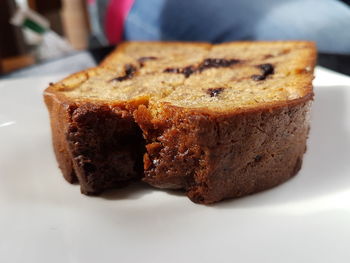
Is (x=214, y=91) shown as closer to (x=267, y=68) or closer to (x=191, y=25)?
(x=267, y=68)

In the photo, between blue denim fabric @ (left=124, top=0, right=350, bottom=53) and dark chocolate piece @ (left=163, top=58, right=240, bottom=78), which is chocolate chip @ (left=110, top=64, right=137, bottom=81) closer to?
dark chocolate piece @ (left=163, top=58, right=240, bottom=78)

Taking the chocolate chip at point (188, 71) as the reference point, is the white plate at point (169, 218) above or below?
below

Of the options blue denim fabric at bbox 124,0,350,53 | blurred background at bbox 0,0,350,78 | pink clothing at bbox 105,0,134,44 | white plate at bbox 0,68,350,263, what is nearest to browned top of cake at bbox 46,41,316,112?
white plate at bbox 0,68,350,263

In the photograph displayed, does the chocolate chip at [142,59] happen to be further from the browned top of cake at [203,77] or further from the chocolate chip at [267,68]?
the chocolate chip at [267,68]

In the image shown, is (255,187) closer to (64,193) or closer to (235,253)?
(235,253)

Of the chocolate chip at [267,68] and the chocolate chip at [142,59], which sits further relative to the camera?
the chocolate chip at [142,59]

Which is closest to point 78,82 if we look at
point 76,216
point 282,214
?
point 76,216

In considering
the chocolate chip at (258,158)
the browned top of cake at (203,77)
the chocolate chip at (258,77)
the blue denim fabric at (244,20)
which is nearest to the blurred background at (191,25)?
the blue denim fabric at (244,20)
